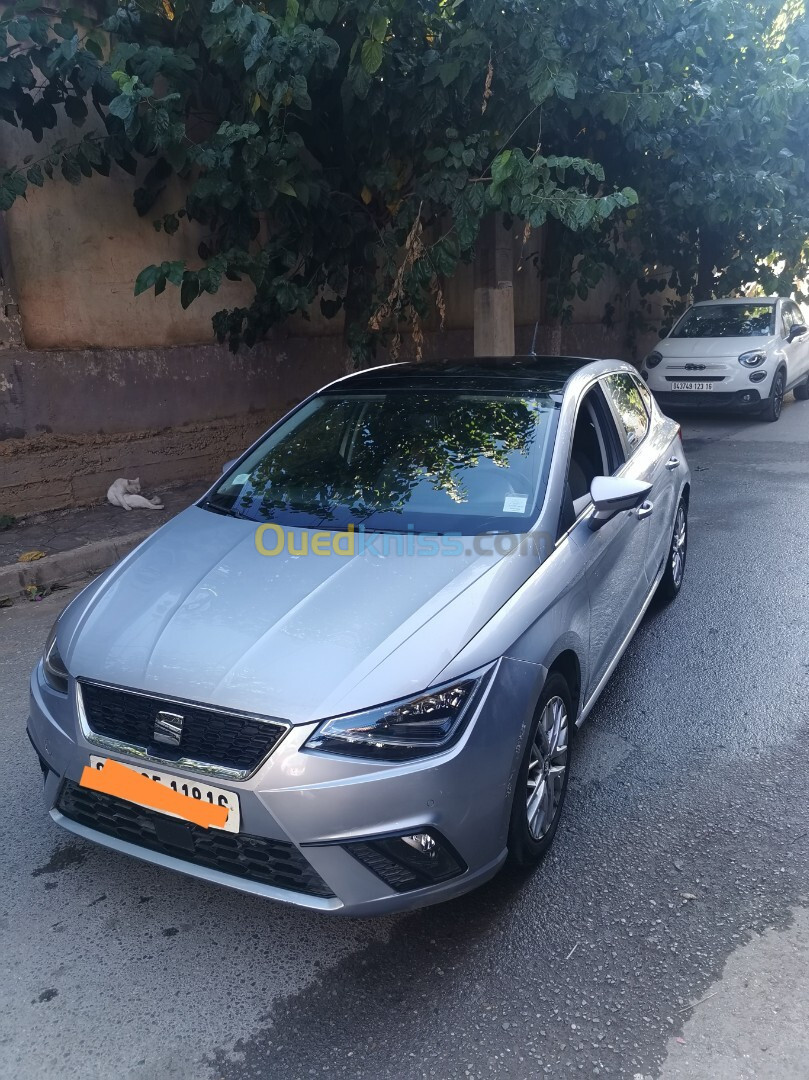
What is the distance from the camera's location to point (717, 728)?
3879 millimetres

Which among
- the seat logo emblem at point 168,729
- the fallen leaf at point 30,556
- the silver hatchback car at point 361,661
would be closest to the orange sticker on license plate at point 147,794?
the silver hatchback car at point 361,661

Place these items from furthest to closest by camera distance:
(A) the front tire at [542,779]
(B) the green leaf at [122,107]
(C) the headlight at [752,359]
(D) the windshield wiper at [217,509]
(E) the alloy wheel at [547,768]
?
(C) the headlight at [752,359] < (B) the green leaf at [122,107] < (D) the windshield wiper at [217,509] < (E) the alloy wheel at [547,768] < (A) the front tire at [542,779]

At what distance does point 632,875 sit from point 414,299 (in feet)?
18.3

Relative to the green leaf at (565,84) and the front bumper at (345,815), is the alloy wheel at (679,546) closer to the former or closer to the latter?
the green leaf at (565,84)

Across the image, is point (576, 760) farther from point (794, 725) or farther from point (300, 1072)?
point (300, 1072)

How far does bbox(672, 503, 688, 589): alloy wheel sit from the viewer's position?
524cm

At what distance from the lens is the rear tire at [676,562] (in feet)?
16.9

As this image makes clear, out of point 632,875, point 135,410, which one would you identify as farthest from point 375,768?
point 135,410

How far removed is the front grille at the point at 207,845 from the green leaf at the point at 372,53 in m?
4.79

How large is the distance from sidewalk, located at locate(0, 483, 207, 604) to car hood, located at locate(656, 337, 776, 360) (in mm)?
7246

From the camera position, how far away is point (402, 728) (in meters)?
2.34

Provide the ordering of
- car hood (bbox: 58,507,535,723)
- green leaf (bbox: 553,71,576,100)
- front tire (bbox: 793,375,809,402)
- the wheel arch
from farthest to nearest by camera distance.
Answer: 1. front tire (bbox: 793,375,809,402)
2. green leaf (bbox: 553,71,576,100)
3. the wheel arch
4. car hood (bbox: 58,507,535,723)

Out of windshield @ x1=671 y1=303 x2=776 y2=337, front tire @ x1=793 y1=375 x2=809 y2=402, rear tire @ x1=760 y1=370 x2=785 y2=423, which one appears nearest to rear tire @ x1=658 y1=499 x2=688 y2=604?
rear tire @ x1=760 y1=370 x2=785 y2=423

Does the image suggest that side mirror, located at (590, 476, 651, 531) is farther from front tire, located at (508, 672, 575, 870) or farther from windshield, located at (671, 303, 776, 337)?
windshield, located at (671, 303, 776, 337)
